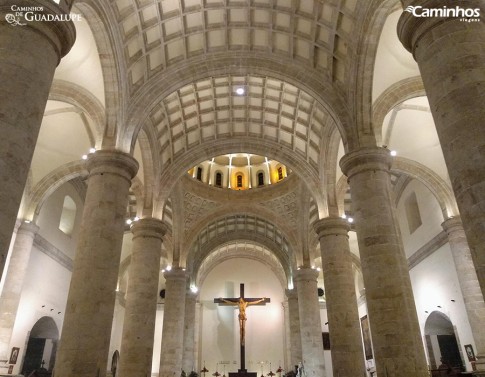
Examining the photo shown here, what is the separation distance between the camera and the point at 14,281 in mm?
16688

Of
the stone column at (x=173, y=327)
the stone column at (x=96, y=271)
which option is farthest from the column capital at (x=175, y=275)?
the stone column at (x=96, y=271)

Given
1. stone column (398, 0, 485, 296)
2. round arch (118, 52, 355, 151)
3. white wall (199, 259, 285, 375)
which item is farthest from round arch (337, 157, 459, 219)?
white wall (199, 259, 285, 375)

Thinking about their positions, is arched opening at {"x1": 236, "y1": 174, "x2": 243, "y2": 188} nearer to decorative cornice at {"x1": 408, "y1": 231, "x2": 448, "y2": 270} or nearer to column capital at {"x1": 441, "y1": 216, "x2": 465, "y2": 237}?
decorative cornice at {"x1": 408, "y1": 231, "x2": 448, "y2": 270}

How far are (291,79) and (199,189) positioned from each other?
41.8 feet

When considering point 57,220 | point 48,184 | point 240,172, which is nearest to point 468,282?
point 240,172

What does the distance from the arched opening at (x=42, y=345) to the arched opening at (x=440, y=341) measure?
2003cm

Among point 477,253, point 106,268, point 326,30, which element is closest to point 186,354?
point 106,268

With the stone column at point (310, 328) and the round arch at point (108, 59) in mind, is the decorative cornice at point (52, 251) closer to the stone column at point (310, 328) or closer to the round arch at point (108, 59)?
the round arch at point (108, 59)

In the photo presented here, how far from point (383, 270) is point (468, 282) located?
27.0 feet

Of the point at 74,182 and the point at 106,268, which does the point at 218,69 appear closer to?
the point at 106,268

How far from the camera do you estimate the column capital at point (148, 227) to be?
17.0 metres

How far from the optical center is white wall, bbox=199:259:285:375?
112 ft

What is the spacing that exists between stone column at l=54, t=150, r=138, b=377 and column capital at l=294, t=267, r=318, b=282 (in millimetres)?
14323

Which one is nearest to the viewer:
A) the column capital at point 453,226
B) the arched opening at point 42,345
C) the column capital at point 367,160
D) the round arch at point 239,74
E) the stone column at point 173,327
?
the column capital at point 367,160
